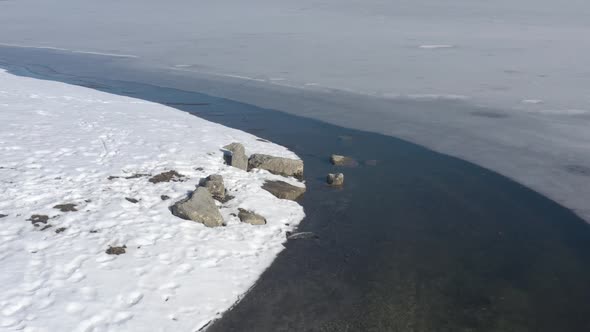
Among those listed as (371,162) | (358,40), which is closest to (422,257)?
(371,162)

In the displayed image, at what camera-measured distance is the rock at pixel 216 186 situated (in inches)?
389

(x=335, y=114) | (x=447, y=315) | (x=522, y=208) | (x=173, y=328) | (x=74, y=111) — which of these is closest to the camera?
(x=173, y=328)

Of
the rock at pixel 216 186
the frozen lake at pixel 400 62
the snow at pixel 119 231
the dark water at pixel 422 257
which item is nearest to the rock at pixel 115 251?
the snow at pixel 119 231

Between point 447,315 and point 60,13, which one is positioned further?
point 60,13

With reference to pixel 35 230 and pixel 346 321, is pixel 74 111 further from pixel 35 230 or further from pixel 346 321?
pixel 346 321

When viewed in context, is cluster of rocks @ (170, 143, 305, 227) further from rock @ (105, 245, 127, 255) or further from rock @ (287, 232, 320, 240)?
rock @ (105, 245, 127, 255)

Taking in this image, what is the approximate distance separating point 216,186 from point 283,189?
3.98 ft

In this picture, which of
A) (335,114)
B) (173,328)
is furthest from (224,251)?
(335,114)

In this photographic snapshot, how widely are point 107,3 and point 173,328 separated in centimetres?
4414

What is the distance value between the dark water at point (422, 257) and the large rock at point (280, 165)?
318mm

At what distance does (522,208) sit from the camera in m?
10.1

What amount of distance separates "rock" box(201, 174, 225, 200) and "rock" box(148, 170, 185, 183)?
0.59 m

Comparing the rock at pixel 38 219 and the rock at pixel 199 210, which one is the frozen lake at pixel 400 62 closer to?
the rock at pixel 199 210

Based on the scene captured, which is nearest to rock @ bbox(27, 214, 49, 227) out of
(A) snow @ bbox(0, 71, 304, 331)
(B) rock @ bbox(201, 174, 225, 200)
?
(A) snow @ bbox(0, 71, 304, 331)
